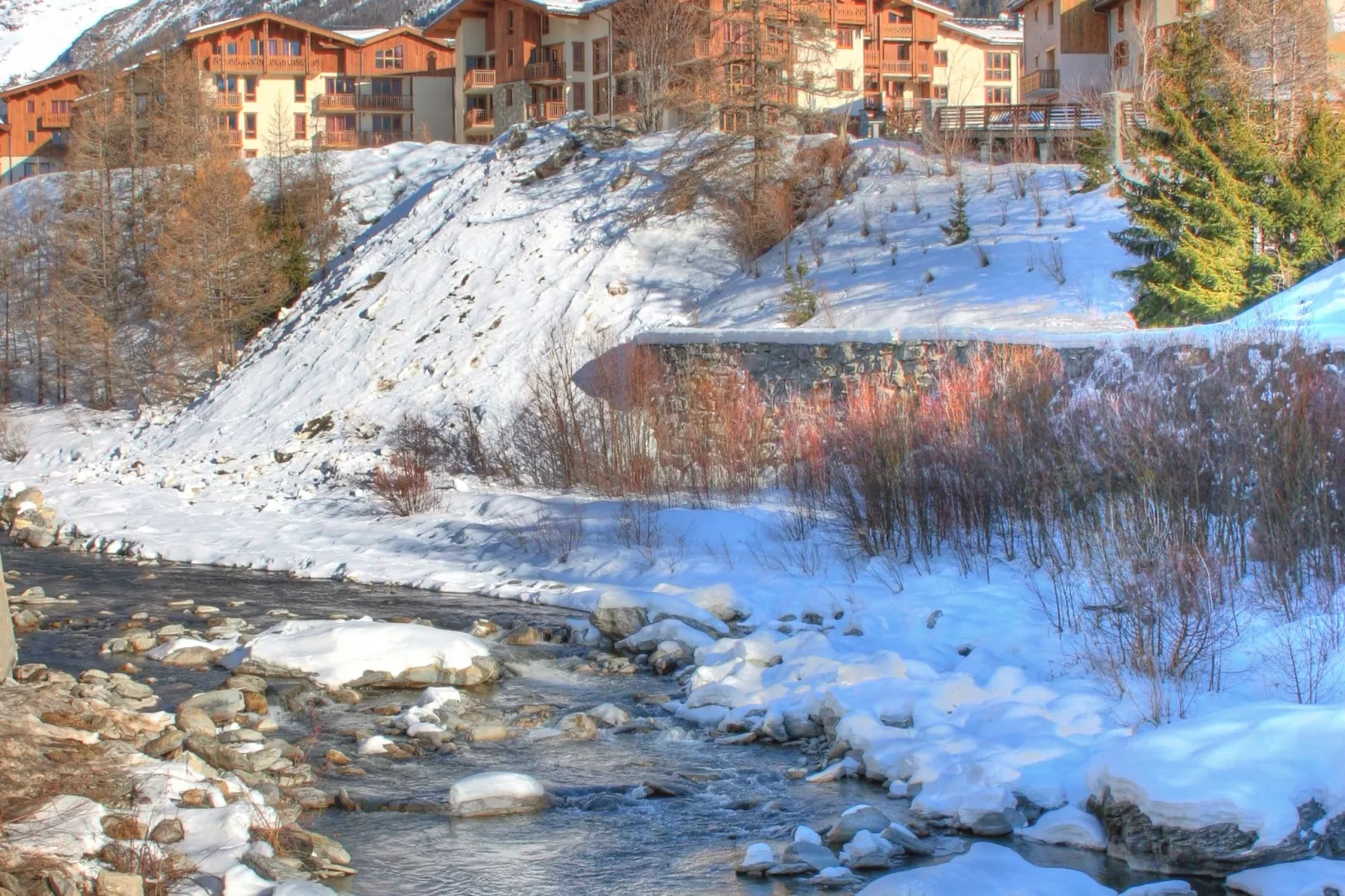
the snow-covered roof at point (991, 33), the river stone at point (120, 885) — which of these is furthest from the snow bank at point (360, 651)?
the snow-covered roof at point (991, 33)

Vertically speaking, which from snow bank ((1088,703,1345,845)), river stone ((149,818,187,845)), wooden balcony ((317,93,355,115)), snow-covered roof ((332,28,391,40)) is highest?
snow-covered roof ((332,28,391,40))

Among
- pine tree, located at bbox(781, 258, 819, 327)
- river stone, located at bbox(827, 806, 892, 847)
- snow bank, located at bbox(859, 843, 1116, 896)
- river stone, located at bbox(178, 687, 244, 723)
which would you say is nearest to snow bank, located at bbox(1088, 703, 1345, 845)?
snow bank, located at bbox(859, 843, 1116, 896)

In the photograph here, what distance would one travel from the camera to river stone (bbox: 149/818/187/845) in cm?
765

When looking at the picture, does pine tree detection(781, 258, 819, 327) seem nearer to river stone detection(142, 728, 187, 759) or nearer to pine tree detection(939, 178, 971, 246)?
pine tree detection(939, 178, 971, 246)

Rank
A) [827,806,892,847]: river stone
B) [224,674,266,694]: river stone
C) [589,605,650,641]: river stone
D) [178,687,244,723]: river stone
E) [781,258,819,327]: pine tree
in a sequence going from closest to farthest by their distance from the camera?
[827,806,892,847]: river stone
[178,687,244,723]: river stone
[224,674,266,694]: river stone
[589,605,650,641]: river stone
[781,258,819,327]: pine tree

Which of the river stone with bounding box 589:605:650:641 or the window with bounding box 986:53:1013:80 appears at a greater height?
the window with bounding box 986:53:1013:80

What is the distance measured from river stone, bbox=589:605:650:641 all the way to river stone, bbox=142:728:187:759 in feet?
16.2

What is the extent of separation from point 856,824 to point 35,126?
70.6m

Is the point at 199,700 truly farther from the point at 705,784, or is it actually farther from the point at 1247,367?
the point at 1247,367

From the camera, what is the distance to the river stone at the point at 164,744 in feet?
30.8

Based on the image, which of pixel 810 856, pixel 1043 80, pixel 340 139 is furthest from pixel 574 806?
pixel 340 139

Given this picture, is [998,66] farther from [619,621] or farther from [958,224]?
[619,621]

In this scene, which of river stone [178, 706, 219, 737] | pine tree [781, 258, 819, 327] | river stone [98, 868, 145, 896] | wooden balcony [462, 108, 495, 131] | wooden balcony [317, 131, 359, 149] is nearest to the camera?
river stone [98, 868, 145, 896]

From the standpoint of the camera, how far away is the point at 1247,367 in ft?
41.4
